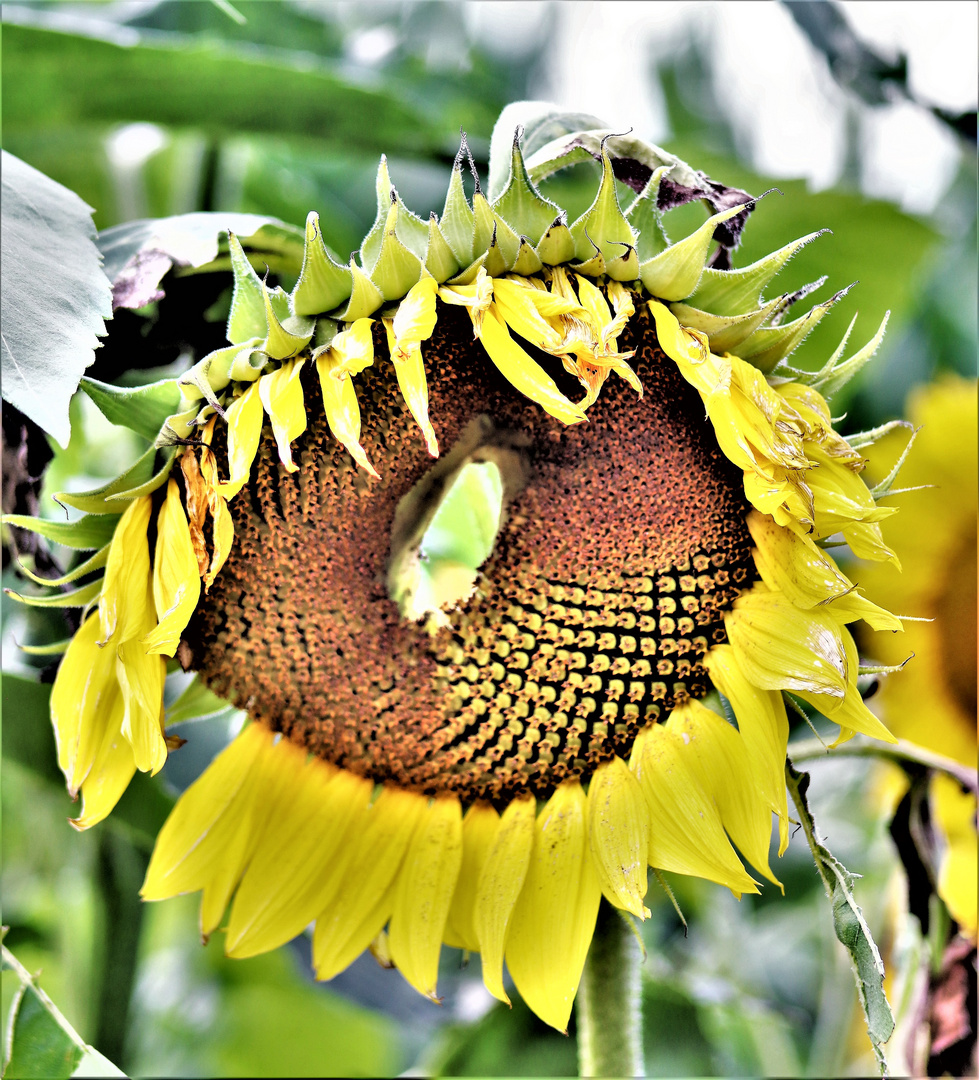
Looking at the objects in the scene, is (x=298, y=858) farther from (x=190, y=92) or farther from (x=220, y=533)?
(x=190, y=92)

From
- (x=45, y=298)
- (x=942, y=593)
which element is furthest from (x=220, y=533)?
(x=942, y=593)

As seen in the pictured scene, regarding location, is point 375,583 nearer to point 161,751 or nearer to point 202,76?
point 161,751

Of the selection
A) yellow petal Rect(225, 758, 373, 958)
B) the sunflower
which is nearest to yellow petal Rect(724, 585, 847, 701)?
the sunflower

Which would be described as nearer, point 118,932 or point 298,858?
point 298,858

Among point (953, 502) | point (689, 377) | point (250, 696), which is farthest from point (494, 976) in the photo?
point (953, 502)

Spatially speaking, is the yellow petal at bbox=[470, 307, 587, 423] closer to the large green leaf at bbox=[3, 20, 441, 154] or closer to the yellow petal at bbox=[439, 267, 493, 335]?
the yellow petal at bbox=[439, 267, 493, 335]
